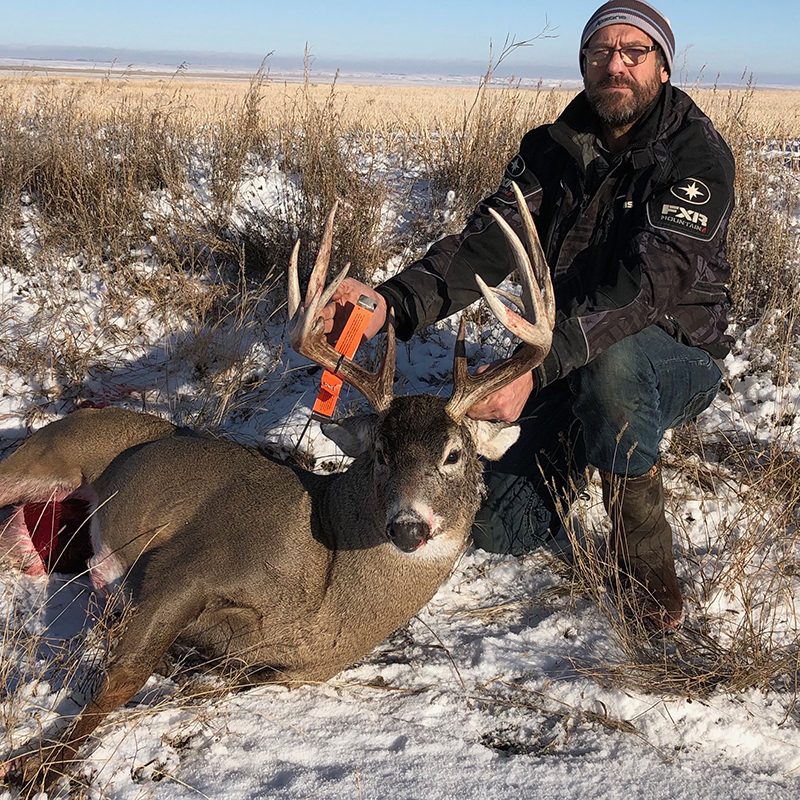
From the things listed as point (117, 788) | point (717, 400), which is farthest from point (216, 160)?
point (117, 788)

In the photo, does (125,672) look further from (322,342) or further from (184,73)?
(184,73)

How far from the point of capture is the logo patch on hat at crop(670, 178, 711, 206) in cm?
321

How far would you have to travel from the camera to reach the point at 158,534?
3115mm

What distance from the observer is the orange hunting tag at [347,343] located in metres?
3.14

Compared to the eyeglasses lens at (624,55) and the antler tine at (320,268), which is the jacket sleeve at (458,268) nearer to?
the eyeglasses lens at (624,55)

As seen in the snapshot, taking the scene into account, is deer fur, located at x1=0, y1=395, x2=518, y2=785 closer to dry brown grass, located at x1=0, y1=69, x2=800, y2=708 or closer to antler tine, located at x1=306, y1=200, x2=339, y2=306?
antler tine, located at x1=306, y1=200, x2=339, y2=306

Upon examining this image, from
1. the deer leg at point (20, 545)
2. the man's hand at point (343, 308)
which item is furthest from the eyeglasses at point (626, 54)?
the deer leg at point (20, 545)

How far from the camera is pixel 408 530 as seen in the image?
2.50 meters

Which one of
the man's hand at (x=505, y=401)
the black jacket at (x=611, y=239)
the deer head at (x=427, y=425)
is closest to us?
the deer head at (x=427, y=425)

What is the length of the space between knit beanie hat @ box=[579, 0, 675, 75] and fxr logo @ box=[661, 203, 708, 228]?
0.89m

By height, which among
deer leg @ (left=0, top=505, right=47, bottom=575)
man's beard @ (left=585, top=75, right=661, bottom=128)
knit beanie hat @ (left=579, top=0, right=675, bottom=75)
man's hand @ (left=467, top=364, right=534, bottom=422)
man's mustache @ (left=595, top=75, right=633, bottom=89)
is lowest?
deer leg @ (left=0, top=505, right=47, bottom=575)

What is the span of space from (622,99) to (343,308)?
155 cm

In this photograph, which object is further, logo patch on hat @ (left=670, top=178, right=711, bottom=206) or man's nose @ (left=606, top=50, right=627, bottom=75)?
man's nose @ (left=606, top=50, right=627, bottom=75)

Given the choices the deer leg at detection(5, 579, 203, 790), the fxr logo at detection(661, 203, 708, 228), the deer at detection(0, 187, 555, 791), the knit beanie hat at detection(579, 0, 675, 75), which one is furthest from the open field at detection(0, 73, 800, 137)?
the deer leg at detection(5, 579, 203, 790)
